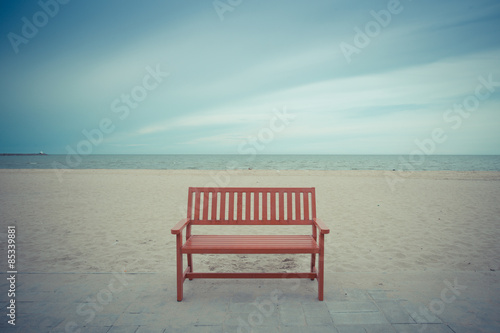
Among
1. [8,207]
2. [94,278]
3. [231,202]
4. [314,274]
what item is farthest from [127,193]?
[314,274]

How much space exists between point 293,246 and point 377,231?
158 inches

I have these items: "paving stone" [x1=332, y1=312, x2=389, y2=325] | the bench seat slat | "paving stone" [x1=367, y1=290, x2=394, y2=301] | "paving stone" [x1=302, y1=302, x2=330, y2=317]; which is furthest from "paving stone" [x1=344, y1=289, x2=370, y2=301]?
the bench seat slat

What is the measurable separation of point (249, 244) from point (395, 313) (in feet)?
5.88

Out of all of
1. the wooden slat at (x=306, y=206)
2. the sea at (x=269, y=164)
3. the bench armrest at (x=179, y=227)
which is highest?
the wooden slat at (x=306, y=206)

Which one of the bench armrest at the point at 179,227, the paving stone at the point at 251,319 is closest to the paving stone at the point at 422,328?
the paving stone at the point at 251,319

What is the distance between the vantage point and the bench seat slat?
321cm

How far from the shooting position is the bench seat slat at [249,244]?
10.5 feet

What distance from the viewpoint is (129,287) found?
3.57m

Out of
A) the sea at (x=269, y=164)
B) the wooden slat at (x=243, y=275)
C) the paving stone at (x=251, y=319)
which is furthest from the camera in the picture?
the sea at (x=269, y=164)

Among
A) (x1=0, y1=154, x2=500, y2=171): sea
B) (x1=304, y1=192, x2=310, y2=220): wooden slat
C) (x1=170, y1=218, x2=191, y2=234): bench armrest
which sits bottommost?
(x1=0, y1=154, x2=500, y2=171): sea

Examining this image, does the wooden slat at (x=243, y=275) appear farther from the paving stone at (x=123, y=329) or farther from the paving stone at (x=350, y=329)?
the paving stone at (x=123, y=329)

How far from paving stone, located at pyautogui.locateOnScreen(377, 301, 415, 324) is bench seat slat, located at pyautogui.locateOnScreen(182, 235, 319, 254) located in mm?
963

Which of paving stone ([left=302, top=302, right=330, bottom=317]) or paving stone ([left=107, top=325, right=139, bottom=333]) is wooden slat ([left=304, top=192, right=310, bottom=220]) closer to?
paving stone ([left=302, top=302, right=330, bottom=317])

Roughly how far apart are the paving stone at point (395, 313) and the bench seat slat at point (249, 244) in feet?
3.16
